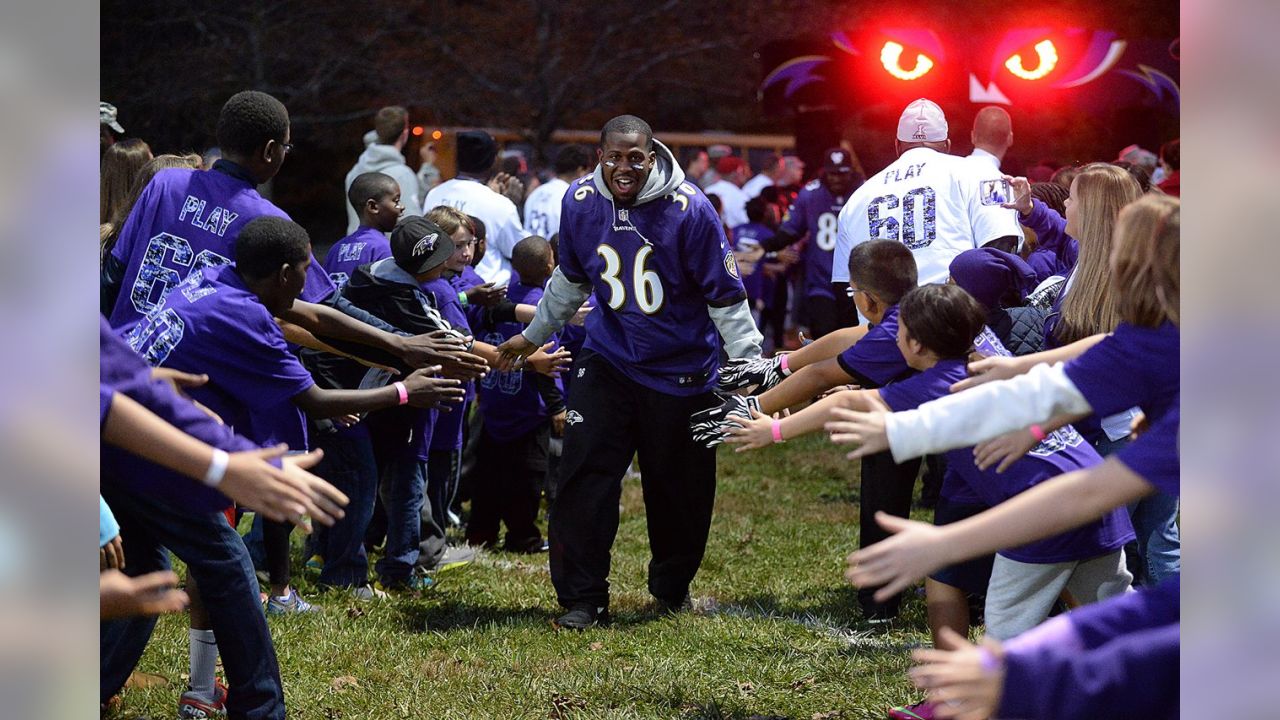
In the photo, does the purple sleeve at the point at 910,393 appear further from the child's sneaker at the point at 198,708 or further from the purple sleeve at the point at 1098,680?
the child's sneaker at the point at 198,708

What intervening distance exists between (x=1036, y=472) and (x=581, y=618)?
7.78 ft

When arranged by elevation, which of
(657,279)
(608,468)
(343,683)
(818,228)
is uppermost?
(818,228)

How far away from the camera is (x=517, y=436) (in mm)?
7621

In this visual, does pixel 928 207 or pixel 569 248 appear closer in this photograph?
pixel 569 248

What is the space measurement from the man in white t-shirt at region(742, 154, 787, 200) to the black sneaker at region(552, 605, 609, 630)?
1174 cm

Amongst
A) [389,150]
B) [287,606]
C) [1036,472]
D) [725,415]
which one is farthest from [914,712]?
[389,150]

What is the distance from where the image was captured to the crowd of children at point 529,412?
2.92 m

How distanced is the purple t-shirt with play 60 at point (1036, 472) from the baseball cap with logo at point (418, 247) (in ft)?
8.38

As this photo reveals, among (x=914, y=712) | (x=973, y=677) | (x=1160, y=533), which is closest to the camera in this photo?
(x=973, y=677)

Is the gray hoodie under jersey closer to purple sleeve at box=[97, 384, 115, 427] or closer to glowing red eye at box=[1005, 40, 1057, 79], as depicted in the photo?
purple sleeve at box=[97, 384, 115, 427]

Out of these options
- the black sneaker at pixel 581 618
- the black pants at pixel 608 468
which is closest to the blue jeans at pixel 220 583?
the black sneaker at pixel 581 618

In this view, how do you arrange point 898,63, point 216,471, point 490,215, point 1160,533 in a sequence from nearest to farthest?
point 216,471
point 1160,533
point 490,215
point 898,63

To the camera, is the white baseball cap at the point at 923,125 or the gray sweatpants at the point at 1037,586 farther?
the white baseball cap at the point at 923,125

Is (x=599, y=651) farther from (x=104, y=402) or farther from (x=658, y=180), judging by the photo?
(x=104, y=402)
